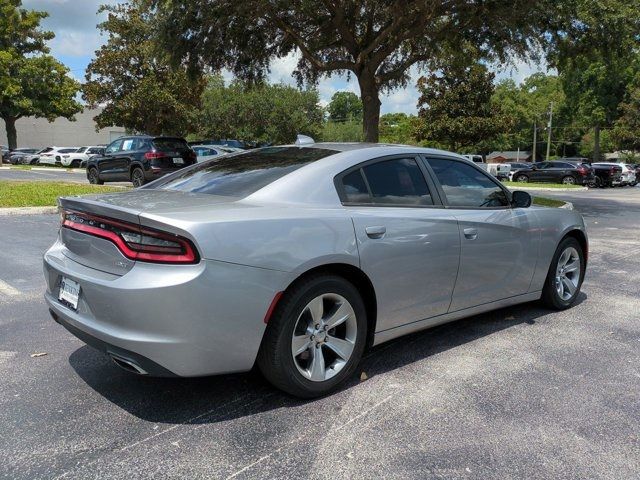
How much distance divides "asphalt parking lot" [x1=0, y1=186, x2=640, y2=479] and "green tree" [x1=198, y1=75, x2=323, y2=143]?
4379cm

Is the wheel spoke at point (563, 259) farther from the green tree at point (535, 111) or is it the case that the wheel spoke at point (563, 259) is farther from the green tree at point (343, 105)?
the green tree at point (343, 105)

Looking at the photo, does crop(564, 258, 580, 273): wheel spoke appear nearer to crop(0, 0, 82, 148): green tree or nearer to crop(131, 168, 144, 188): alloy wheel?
crop(131, 168, 144, 188): alloy wheel

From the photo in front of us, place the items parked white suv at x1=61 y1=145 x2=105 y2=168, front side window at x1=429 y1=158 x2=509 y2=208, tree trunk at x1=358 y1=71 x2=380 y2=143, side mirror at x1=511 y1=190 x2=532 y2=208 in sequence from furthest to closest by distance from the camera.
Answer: parked white suv at x1=61 y1=145 x2=105 y2=168
tree trunk at x1=358 y1=71 x2=380 y2=143
side mirror at x1=511 y1=190 x2=532 y2=208
front side window at x1=429 y1=158 x2=509 y2=208

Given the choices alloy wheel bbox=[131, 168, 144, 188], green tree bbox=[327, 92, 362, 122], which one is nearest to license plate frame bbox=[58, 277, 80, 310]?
alloy wheel bbox=[131, 168, 144, 188]

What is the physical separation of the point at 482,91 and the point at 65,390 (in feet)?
121

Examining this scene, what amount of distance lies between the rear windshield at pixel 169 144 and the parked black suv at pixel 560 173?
866 inches

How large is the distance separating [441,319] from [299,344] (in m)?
1.33

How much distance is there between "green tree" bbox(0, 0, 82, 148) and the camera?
37.6 m

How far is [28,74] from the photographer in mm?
38625

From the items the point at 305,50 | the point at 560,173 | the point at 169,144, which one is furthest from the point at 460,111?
the point at 169,144

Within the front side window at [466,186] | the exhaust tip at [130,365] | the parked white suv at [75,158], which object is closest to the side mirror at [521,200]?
the front side window at [466,186]

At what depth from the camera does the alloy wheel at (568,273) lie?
5.35 metres

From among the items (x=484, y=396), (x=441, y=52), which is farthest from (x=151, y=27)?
(x=484, y=396)

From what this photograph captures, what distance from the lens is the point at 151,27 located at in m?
16.7
